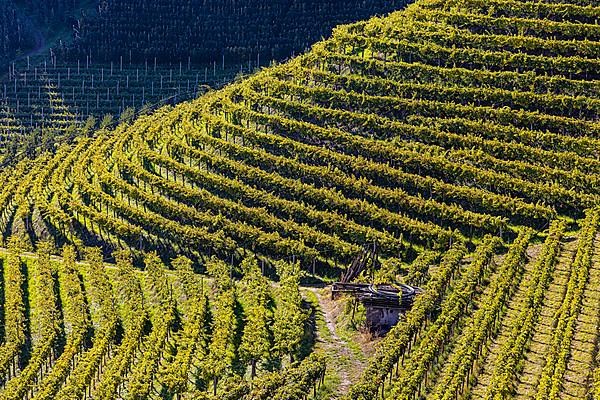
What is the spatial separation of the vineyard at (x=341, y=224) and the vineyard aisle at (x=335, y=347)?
22 centimetres

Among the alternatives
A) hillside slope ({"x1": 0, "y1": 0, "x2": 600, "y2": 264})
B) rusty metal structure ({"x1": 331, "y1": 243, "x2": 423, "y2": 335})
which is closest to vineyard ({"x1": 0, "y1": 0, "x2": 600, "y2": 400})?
hillside slope ({"x1": 0, "y1": 0, "x2": 600, "y2": 264})

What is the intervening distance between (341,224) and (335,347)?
1095cm

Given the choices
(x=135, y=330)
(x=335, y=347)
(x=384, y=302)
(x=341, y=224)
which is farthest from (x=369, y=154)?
(x=135, y=330)

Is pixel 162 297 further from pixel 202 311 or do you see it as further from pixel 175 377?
pixel 175 377

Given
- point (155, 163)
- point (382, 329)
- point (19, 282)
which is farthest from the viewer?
point (155, 163)

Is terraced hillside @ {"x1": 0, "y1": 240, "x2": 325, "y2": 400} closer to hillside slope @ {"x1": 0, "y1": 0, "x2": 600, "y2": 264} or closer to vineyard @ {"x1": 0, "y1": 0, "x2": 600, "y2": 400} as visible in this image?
vineyard @ {"x1": 0, "y1": 0, "x2": 600, "y2": 400}

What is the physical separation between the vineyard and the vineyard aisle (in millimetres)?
222

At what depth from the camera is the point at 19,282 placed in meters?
64.0

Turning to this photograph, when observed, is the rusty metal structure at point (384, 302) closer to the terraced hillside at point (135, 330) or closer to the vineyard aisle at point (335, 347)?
the vineyard aisle at point (335, 347)

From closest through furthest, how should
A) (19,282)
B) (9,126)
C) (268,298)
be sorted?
(268,298)
(19,282)
(9,126)

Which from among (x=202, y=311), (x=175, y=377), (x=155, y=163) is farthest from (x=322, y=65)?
(x=175, y=377)

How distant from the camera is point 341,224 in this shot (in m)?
63.3

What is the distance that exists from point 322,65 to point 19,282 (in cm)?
2890

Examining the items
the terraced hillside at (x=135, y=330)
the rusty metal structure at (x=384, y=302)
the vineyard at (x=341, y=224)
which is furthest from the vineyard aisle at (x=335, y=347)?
the rusty metal structure at (x=384, y=302)
